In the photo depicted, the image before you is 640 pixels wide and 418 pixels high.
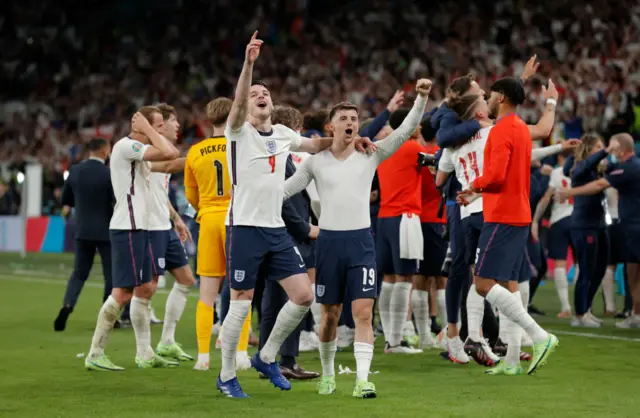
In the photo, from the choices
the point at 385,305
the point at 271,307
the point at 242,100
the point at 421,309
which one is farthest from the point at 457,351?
the point at 242,100

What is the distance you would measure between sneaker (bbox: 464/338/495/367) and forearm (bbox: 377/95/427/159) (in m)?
2.31

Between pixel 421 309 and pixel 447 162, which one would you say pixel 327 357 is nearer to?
pixel 447 162

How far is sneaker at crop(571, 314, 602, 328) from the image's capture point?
13297 mm

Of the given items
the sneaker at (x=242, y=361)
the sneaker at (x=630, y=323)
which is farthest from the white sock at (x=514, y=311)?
the sneaker at (x=630, y=323)

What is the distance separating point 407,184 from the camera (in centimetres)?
1082

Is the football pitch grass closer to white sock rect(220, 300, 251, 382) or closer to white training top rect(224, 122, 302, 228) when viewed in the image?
white sock rect(220, 300, 251, 382)

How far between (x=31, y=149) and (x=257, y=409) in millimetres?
30499

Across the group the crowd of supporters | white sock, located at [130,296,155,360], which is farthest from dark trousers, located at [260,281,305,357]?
the crowd of supporters

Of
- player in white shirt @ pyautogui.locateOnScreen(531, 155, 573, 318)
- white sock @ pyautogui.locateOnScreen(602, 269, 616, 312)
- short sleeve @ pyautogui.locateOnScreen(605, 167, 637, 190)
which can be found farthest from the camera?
white sock @ pyautogui.locateOnScreen(602, 269, 616, 312)

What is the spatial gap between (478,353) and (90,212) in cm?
562

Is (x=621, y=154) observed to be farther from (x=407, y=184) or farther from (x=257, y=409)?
(x=257, y=409)

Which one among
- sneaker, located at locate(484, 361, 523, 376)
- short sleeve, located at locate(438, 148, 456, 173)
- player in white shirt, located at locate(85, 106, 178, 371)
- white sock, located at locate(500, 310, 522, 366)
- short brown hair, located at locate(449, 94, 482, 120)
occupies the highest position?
short brown hair, located at locate(449, 94, 482, 120)

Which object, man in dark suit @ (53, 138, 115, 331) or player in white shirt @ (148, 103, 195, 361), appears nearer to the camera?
player in white shirt @ (148, 103, 195, 361)

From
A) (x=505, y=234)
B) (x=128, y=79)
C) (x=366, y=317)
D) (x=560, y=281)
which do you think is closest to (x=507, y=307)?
(x=505, y=234)
